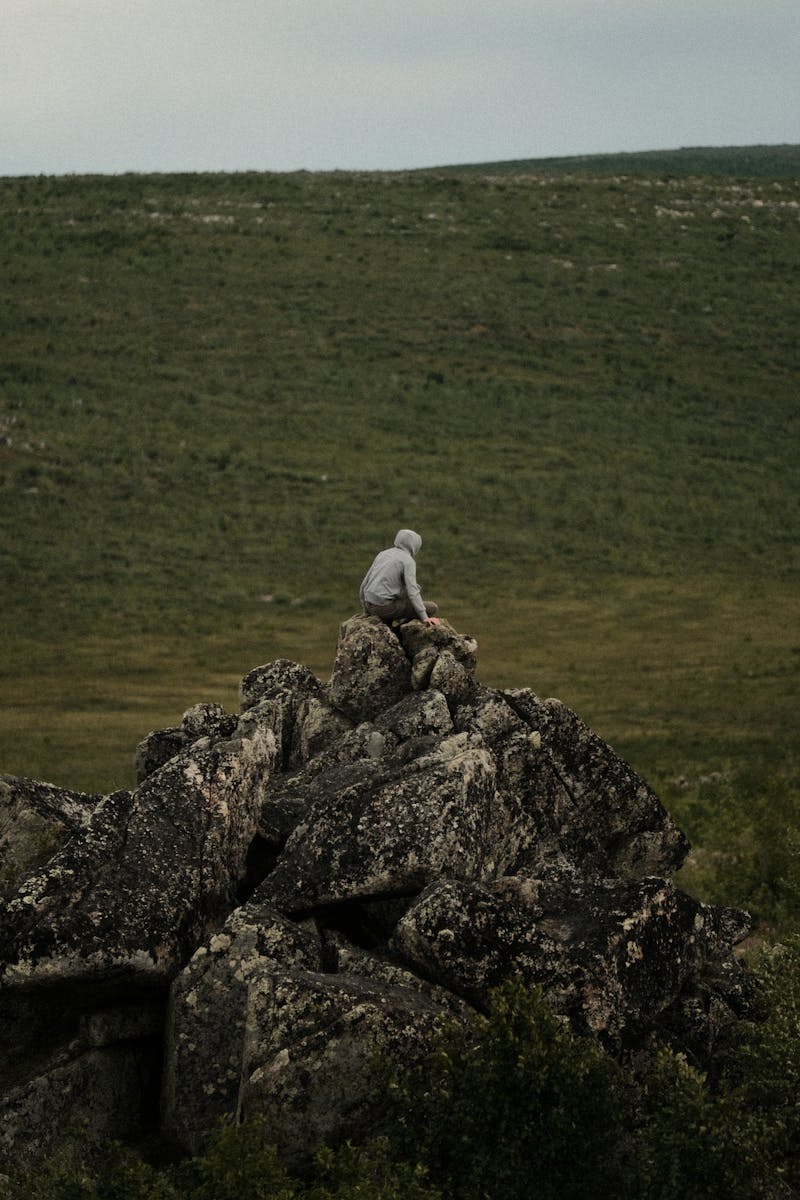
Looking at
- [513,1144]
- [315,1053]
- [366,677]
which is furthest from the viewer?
[366,677]

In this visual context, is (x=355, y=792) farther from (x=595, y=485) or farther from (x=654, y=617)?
(x=595, y=485)

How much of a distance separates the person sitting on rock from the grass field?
16.9 meters

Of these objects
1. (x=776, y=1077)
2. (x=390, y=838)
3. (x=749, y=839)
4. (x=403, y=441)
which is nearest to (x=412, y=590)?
(x=390, y=838)

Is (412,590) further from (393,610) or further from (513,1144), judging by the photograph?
(513,1144)

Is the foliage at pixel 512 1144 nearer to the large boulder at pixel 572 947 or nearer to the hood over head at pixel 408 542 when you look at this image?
the large boulder at pixel 572 947

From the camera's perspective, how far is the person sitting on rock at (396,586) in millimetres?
22953

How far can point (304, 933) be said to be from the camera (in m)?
17.0

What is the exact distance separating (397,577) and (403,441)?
6442cm

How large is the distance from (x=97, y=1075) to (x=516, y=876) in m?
5.50

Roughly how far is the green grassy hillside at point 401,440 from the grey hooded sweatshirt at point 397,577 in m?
18.8

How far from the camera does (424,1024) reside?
1536 cm

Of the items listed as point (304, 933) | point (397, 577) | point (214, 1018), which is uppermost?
point (397, 577)

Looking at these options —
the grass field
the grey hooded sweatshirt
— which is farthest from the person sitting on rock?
the grass field

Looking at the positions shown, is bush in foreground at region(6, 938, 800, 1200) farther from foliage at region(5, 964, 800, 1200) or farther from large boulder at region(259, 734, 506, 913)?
large boulder at region(259, 734, 506, 913)
